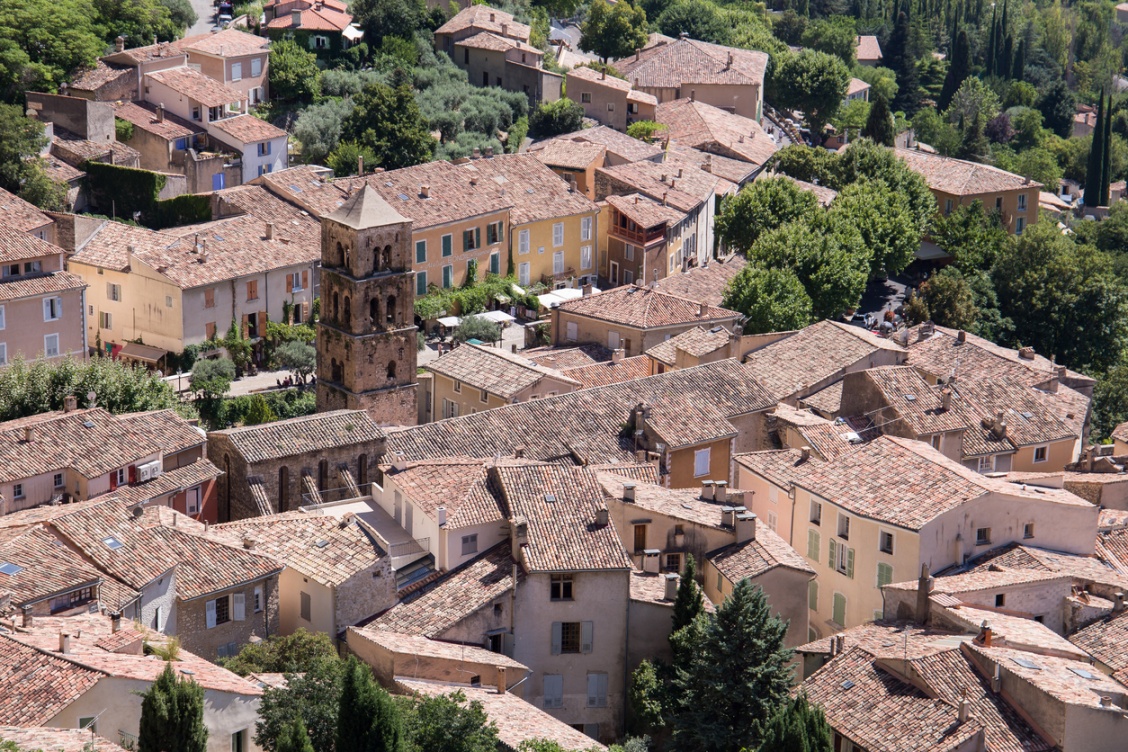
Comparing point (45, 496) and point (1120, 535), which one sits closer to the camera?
point (45, 496)

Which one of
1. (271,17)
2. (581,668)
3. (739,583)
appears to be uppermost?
(271,17)

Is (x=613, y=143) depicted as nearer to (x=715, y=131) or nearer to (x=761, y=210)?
(x=761, y=210)

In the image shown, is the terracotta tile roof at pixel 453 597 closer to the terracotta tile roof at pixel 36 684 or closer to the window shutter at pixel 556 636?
the window shutter at pixel 556 636

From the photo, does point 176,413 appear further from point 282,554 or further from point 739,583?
point 739,583

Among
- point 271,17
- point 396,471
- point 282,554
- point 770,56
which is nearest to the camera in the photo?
point 282,554

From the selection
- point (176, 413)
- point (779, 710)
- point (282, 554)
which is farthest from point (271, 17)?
point (779, 710)
